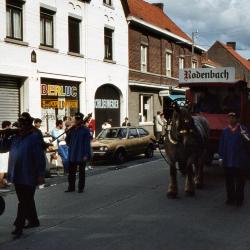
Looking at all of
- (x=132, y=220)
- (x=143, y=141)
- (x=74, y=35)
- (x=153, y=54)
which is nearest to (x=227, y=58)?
(x=153, y=54)

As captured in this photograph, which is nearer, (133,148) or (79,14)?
(133,148)

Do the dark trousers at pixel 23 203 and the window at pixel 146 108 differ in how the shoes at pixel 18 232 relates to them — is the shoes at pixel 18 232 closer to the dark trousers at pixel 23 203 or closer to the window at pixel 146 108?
the dark trousers at pixel 23 203

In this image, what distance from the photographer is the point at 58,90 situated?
23.2 meters

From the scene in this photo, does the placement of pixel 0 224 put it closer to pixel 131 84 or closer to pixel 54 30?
pixel 54 30

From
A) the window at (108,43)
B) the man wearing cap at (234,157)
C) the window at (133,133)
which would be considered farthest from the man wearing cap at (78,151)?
the window at (108,43)

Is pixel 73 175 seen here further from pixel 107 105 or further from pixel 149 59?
pixel 149 59

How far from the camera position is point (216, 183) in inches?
500

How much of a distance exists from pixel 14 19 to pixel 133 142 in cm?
694

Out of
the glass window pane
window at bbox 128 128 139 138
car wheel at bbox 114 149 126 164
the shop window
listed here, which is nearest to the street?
car wheel at bbox 114 149 126 164

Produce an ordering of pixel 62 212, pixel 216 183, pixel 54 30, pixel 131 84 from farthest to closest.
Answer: pixel 131 84
pixel 54 30
pixel 216 183
pixel 62 212

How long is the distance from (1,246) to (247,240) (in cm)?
337

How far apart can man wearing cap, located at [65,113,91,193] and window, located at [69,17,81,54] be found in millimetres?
12955

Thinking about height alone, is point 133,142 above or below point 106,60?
below

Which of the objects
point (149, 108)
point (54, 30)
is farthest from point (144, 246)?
point (149, 108)
